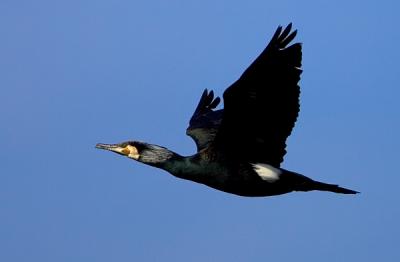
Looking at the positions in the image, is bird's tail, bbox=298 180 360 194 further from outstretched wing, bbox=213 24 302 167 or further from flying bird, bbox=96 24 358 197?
outstretched wing, bbox=213 24 302 167

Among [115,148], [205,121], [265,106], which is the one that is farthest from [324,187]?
[205,121]

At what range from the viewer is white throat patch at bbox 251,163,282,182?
12.7 m

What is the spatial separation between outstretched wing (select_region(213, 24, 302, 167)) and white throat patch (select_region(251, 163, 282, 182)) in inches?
3.1

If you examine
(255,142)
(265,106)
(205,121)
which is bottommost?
(255,142)

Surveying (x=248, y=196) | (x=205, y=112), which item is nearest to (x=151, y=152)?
(x=248, y=196)

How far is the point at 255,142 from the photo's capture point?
12.7 metres

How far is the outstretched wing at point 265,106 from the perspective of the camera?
1199 centimetres

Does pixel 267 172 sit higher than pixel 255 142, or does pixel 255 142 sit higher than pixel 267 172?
pixel 255 142

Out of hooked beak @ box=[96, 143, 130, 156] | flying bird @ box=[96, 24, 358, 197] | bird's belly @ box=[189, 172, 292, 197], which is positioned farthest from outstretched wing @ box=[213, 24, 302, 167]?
hooked beak @ box=[96, 143, 130, 156]

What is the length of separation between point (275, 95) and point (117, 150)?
1967mm

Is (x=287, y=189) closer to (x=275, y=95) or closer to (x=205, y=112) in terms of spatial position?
(x=275, y=95)

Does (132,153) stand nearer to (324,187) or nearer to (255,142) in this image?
(255,142)

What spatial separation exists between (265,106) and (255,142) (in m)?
0.55

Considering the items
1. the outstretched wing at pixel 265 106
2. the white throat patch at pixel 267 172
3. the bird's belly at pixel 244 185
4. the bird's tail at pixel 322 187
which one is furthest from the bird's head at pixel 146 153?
the bird's tail at pixel 322 187
